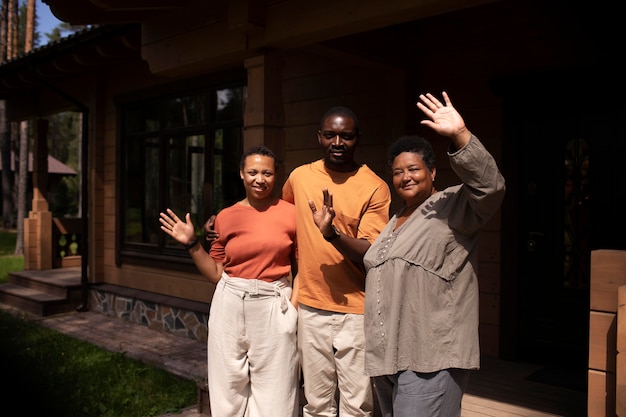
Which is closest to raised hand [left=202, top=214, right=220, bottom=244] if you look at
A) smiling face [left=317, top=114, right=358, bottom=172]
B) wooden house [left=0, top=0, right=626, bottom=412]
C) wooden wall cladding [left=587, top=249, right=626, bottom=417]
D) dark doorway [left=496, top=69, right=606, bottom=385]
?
smiling face [left=317, top=114, right=358, bottom=172]

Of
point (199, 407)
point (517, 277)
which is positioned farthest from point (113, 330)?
point (517, 277)

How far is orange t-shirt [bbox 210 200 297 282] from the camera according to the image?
2.50 meters

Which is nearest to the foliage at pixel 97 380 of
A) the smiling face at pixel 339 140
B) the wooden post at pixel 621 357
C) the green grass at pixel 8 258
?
the smiling face at pixel 339 140

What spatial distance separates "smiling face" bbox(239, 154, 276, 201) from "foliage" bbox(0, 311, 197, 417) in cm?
158

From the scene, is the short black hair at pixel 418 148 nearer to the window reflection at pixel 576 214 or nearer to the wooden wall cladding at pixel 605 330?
the wooden wall cladding at pixel 605 330

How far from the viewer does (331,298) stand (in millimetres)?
2396

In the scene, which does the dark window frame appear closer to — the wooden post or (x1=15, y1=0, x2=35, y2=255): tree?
the wooden post

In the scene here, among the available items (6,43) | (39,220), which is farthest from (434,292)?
(6,43)

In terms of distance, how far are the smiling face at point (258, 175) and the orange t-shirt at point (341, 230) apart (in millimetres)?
166

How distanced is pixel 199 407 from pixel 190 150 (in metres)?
3.67

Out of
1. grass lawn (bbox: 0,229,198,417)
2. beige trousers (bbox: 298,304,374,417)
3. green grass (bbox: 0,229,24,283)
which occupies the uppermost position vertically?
beige trousers (bbox: 298,304,374,417)

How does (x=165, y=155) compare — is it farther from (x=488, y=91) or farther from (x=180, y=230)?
(x=180, y=230)

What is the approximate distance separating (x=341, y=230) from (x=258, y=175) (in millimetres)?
459

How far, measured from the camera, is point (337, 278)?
240cm
